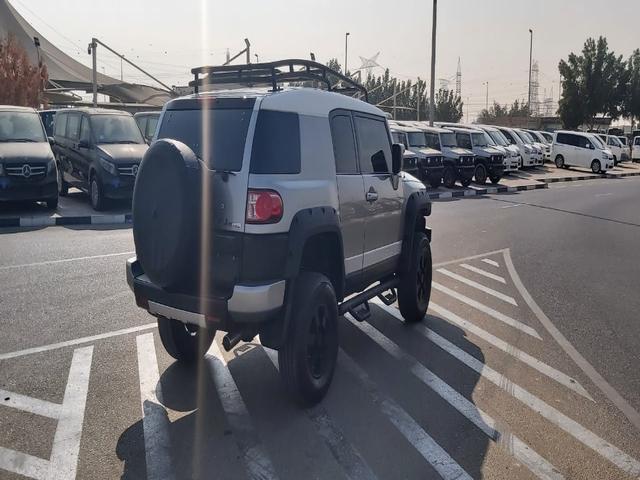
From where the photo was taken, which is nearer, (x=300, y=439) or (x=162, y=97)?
(x=300, y=439)

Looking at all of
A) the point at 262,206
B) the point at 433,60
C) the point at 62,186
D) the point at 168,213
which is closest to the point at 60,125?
the point at 62,186

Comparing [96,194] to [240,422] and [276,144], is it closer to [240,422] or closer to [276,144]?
[276,144]

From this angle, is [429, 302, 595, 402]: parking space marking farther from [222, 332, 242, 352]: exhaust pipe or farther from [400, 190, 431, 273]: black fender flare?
[222, 332, 242, 352]: exhaust pipe

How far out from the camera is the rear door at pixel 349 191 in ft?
15.3

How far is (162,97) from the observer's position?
58156mm

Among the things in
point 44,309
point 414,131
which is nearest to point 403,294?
point 44,309

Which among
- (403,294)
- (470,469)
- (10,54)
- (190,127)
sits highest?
(10,54)

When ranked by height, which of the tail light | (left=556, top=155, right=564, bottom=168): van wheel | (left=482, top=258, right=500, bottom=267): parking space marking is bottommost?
(left=482, top=258, right=500, bottom=267): parking space marking

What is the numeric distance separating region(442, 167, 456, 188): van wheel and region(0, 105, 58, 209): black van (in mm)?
14283

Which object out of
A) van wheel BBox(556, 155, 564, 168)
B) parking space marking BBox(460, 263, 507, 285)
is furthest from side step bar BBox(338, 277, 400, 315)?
van wheel BBox(556, 155, 564, 168)

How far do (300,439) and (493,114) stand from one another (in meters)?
98.5

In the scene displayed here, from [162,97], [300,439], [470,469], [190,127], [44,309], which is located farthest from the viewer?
[162,97]

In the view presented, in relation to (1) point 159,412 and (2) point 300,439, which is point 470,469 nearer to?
(2) point 300,439

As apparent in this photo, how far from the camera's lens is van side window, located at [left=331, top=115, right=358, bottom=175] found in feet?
15.4
